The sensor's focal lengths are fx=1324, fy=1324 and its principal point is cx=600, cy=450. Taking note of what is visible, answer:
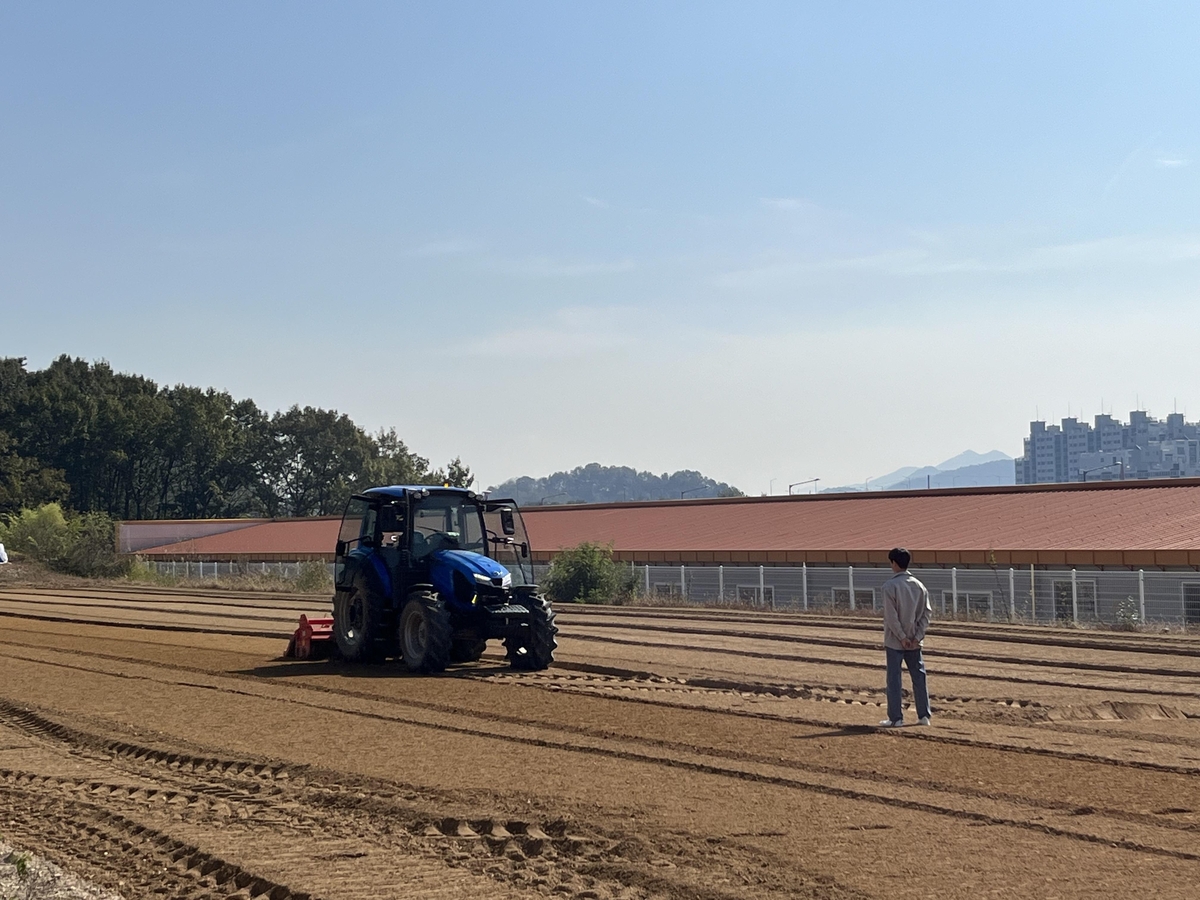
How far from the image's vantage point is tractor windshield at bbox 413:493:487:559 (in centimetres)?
1838

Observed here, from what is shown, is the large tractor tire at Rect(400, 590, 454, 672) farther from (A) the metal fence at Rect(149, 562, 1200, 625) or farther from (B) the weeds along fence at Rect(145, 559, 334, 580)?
(B) the weeds along fence at Rect(145, 559, 334, 580)

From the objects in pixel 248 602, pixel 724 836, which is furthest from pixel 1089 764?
pixel 248 602

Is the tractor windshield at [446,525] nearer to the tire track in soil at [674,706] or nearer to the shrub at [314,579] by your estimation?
the tire track in soil at [674,706]

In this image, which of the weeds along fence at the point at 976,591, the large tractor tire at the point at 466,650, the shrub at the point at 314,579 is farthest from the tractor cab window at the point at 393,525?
the shrub at the point at 314,579

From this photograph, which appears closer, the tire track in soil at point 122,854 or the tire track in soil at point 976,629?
the tire track in soil at point 122,854

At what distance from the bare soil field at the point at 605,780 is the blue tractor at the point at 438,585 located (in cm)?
45

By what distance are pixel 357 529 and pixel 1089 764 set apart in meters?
11.5

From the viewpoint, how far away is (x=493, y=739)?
1240 cm

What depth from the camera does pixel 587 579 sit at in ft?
131

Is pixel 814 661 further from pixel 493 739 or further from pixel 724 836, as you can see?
pixel 724 836

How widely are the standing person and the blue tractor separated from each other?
614cm

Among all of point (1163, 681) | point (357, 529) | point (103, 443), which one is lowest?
point (1163, 681)

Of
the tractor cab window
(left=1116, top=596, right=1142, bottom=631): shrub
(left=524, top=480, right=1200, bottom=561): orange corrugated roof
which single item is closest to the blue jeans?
the tractor cab window

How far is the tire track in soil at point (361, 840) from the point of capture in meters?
7.25
